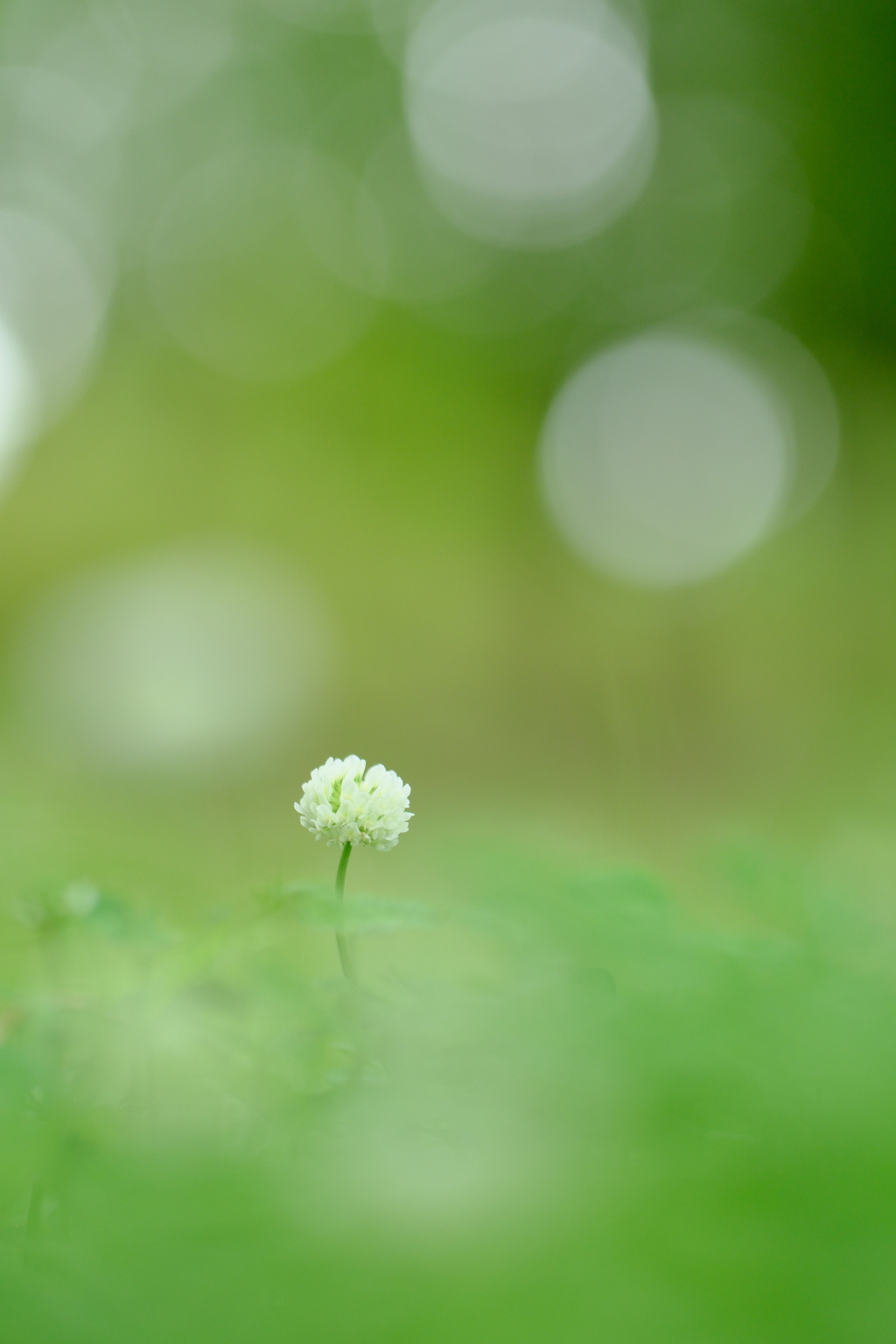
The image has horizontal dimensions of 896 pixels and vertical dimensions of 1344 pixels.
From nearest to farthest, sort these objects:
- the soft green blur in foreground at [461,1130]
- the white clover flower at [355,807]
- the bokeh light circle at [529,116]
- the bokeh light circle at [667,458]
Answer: the soft green blur in foreground at [461,1130] → the white clover flower at [355,807] → the bokeh light circle at [667,458] → the bokeh light circle at [529,116]

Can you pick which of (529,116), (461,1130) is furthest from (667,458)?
(461,1130)

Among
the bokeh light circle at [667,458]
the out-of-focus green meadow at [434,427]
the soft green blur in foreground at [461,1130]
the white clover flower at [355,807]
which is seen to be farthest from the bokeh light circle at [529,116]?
the soft green blur in foreground at [461,1130]

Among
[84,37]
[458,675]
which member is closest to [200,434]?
[458,675]

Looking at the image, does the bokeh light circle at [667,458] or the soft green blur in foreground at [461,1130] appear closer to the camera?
the soft green blur in foreground at [461,1130]

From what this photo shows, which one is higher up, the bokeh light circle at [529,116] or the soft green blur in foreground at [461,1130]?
the bokeh light circle at [529,116]

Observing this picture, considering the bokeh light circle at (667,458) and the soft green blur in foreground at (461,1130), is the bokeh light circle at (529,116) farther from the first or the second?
the soft green blur in foreground at (461,1130)

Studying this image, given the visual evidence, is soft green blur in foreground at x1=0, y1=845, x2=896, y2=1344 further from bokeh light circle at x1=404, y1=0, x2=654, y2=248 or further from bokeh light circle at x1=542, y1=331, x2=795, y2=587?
bokeh light circle at x1=404, y1=0, x2=654, y2=248
